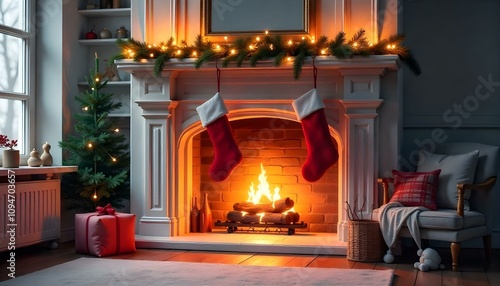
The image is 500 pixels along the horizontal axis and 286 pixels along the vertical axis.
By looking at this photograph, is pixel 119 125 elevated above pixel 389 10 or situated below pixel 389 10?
below

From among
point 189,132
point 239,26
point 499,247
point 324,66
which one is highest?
point 239,26

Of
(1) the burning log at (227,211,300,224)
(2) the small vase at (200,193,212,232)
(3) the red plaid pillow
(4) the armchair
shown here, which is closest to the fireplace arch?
(2) the small vase at (200,193,212,232)

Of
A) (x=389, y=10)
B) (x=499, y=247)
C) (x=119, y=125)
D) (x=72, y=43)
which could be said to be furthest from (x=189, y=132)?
Result: (x=499, y=247)

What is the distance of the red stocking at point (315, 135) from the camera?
18.8 ft

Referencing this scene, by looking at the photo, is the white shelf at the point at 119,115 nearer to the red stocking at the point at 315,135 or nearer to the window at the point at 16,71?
the window at the point at 16,71

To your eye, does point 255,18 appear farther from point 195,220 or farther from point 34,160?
point 34,160

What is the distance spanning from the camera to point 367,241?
17.5ft

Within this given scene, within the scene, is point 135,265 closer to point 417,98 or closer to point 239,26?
point 239,26

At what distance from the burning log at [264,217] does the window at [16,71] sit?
1.87 metres

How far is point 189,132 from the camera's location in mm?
6230

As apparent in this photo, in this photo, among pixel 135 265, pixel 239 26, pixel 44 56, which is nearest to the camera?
pixel 135 265

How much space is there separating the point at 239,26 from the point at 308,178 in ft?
4.53

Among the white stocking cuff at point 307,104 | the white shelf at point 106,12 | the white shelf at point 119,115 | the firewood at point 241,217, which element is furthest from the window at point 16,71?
the white stocking cuff at point 307,104

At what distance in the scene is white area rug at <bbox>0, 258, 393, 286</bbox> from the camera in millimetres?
4430
